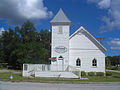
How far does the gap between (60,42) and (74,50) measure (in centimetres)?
291

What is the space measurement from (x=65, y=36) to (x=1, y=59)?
38.2 meters

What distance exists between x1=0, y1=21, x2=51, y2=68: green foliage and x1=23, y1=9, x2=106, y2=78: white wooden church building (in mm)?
15898

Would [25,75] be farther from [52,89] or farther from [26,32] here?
[26,32]

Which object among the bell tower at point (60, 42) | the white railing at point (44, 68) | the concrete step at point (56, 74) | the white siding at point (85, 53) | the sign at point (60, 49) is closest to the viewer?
the concrete step at point (56, 74)

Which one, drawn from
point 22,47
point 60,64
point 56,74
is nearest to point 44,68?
point 60,64

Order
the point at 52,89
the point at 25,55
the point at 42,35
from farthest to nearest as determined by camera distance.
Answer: the point at 42,35, the point at 25,55, the point at 52,89


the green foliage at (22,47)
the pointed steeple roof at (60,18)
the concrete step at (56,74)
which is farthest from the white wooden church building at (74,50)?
the green foliage at (22,47)

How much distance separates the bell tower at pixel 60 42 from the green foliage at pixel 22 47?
1573cm

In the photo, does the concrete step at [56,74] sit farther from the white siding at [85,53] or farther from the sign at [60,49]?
the sign at [60,49]

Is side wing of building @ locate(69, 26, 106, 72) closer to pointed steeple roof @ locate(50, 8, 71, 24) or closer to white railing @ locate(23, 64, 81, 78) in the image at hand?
white railing @ locate(23, 64, 81, 78)

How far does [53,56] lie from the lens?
77.2ft

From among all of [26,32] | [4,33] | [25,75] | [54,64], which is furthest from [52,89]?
[4,33]

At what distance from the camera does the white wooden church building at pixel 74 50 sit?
77.0ft

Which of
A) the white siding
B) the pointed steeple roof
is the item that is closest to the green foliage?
the white siding
